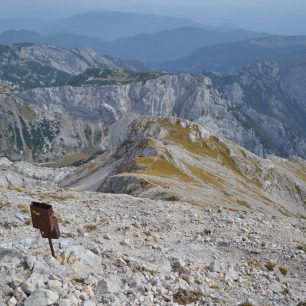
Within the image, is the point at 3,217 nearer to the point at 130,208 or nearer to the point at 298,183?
the point at 130,208

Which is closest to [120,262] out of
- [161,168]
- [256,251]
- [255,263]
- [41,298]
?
[41,298]

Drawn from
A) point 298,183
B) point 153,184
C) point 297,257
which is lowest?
point 298,183

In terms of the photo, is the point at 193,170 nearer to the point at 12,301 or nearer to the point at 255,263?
the point at 255,263

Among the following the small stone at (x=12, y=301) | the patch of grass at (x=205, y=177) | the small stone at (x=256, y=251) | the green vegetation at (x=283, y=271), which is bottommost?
the patch of grass at (x=205, y=177)

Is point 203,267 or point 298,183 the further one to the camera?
point 298,183

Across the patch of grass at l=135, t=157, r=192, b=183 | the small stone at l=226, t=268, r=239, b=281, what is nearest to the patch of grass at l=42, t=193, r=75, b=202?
the small stone at l=226, t=268, r=239, b=281

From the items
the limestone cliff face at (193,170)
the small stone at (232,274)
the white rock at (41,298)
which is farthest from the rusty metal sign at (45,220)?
the limestone cliff face at (193,170)

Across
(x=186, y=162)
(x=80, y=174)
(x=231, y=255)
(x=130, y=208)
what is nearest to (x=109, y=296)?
(x=231, y=255)

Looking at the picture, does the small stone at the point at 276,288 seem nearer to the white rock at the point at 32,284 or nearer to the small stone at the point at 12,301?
the white rock at the point at 32,284

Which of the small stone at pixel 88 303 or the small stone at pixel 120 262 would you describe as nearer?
the small stone at pixel 88 303

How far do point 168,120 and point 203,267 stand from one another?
433 feet

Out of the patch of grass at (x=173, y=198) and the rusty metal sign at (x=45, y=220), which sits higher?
the rusty metal sign at (x=45, y=220)

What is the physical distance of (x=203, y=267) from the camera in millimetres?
25688

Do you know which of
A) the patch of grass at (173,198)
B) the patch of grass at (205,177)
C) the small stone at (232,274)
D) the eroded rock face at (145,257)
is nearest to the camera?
the eroded rock face at (145,257)
